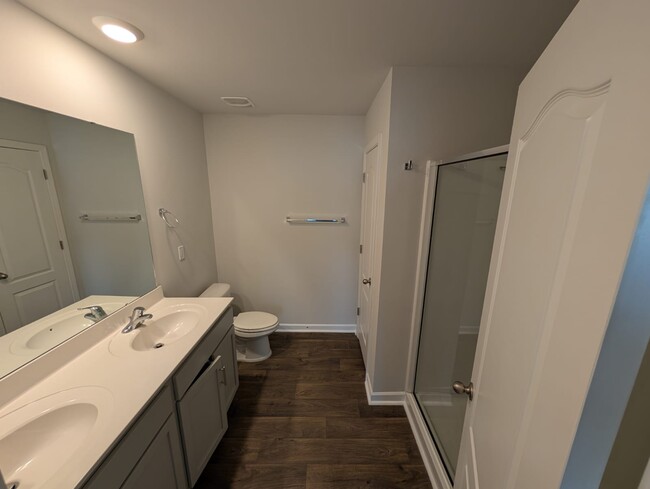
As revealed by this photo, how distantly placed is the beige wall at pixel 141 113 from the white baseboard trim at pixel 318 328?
1027 millimetres

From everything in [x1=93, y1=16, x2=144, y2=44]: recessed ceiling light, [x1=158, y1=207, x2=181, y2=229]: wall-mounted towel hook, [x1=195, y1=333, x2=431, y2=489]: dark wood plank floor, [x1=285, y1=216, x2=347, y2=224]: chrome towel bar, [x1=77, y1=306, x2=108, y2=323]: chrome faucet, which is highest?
[x1=93, y1=16, x2=144, y2=44]: recessed ceiling light

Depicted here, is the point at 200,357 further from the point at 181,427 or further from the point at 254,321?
the point at 254,321

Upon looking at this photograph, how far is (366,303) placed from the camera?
2.39 metres

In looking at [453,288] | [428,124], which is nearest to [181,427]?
[453,288]

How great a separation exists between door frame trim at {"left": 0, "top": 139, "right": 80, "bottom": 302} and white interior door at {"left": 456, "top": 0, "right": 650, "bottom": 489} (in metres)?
1.78

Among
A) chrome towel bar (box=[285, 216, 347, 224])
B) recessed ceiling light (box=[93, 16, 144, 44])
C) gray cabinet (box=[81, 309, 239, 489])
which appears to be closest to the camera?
gray cabinet (box=[81, 309, 239, 489])

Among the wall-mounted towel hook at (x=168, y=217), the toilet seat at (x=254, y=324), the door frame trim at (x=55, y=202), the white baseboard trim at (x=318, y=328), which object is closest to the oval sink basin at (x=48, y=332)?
the door frame trim at (x=55, y=202)

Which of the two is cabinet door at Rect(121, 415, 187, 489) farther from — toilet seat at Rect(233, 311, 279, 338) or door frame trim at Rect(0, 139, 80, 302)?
toilet seat at Rect(233, 311, 279, 338)

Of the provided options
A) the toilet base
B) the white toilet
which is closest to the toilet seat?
Result: the white toilet

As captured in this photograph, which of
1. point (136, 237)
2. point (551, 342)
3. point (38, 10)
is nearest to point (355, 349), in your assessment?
point (136, 237)

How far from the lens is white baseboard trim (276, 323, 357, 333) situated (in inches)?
119

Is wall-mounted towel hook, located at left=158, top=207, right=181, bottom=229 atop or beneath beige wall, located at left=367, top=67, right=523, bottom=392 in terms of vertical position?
beneath

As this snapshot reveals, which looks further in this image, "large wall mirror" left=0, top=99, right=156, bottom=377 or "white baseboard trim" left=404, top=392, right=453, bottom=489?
"white baseboard trim" left=404, top=392, right=453, bottom=489

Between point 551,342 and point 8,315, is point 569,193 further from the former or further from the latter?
point 8,315
